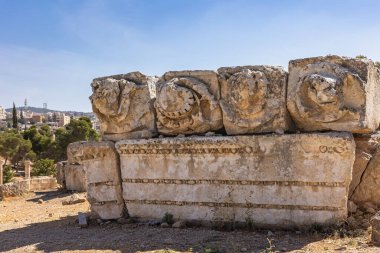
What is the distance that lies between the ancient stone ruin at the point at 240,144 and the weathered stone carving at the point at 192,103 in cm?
1

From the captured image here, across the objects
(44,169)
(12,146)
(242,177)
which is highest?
(242,177)

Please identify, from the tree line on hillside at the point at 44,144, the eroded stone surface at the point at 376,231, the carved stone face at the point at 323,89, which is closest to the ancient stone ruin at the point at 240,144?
the carved stone face at the point at 323,89

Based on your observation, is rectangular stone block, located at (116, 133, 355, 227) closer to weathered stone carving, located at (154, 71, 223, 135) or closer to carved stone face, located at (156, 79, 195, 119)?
weathered stone carving, located at (154, 71, 223, 135)

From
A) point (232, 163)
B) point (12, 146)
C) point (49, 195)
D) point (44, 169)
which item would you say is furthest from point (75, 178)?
point (12, 146)

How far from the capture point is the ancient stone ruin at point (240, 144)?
15.7 feet

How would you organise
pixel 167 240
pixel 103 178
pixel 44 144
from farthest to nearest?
pixel 44 144
pixel 103 178
pixel 167 240

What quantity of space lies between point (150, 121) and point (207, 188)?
47.9 inches

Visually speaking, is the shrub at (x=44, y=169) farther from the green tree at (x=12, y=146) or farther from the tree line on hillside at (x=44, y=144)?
the green tree at (x=12, y=146)

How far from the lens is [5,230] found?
19.9 ft

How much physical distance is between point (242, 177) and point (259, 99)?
37.5 inches

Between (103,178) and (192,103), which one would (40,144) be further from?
(192,103)

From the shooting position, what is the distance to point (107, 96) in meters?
5.79

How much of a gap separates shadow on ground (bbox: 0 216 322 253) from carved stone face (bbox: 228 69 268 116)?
146 cm

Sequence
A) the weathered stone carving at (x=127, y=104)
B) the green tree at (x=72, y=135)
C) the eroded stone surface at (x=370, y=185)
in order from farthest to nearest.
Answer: the green tree at (x=72, y=135)
the weathered stone carving at (x=127, y=104)
the eroded stone surface at (x=370, y=185)
